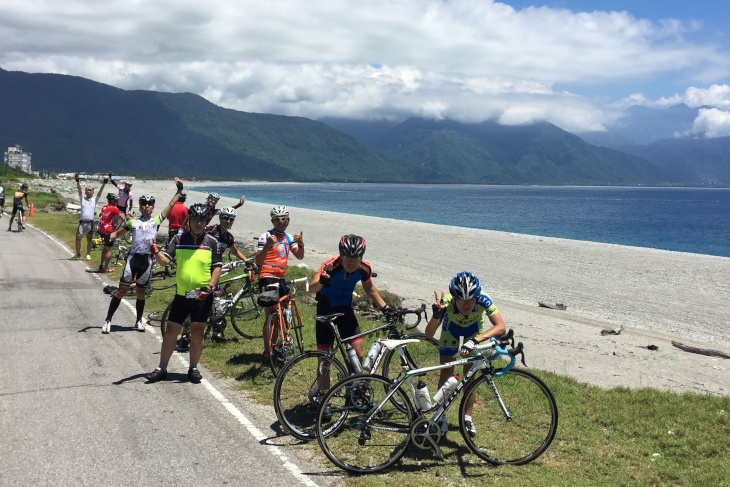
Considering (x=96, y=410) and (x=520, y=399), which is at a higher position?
(x=520, y=399)

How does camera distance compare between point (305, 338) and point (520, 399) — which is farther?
point (305, 338)

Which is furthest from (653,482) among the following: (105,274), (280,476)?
(105,274)

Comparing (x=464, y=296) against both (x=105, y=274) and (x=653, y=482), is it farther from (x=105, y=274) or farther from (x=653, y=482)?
(x=105, y=274)

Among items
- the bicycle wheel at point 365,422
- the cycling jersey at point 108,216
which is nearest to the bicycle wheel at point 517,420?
the bicycle wheel at point 365,422

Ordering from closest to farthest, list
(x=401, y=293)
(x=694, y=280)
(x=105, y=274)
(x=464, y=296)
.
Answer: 1. (x=464, y=296)
2. (x=105, y=274)
3. (x=401, y=293)
4. (x=694, y=280)

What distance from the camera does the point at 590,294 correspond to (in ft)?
75.2

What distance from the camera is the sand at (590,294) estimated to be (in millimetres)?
11922

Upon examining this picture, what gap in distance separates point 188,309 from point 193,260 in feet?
2.16

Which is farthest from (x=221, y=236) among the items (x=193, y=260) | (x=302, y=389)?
(x=302, y=389)

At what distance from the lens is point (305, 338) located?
1086 centimetres

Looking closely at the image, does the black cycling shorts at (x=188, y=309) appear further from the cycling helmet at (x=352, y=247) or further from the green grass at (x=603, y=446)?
the cycling helmet at (x=352, y=247)

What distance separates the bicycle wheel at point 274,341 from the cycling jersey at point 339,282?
1776 mm

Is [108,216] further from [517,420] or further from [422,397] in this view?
[517,420]

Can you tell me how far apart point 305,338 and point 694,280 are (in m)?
23.2
